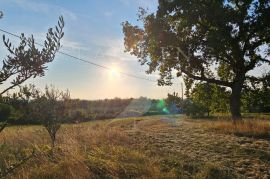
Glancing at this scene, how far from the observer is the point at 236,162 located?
11492 millimetres

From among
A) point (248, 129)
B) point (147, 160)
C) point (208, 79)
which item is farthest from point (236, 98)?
point (147, 160)

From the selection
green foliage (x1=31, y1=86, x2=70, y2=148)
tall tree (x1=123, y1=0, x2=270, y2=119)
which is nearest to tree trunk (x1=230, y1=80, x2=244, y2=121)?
tall tree (x1=123, y1=0, x2=270, y2=119)

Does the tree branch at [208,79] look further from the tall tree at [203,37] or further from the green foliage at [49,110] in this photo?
the green foliage at [49,110]

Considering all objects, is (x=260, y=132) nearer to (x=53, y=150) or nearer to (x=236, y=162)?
(x=236, y=162)

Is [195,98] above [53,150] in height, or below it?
above

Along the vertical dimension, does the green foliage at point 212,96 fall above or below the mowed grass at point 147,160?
above

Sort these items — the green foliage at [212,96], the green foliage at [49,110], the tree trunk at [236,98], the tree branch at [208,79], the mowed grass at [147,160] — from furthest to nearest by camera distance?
1. the green foliage at [212,96]
2. the tree branch at [208,79]
3. the tree trunk at [236,98]
4. the green foliage at [49,110]
5. the mowed grass at [147,160]

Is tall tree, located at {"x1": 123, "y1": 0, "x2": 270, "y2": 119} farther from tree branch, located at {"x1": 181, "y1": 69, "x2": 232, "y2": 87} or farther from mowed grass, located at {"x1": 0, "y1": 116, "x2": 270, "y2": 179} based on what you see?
mowed grass, located at {"x1": 0, "y1": 116, "x2": 270, "y2": 179}

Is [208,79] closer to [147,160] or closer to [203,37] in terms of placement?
[203,37]

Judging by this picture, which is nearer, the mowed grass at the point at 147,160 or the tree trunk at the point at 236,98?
the mowed grass at the point at 147,160

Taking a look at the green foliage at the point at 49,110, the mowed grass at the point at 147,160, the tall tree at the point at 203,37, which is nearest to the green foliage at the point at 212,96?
the tall tree at the point at 203,37

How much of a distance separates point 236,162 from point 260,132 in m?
7.68

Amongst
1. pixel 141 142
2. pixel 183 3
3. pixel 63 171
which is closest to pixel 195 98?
pixel 183 3

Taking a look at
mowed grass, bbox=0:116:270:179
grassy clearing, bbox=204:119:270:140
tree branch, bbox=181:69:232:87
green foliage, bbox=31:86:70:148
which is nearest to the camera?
mowed grass, bbox=0:116:270:179
